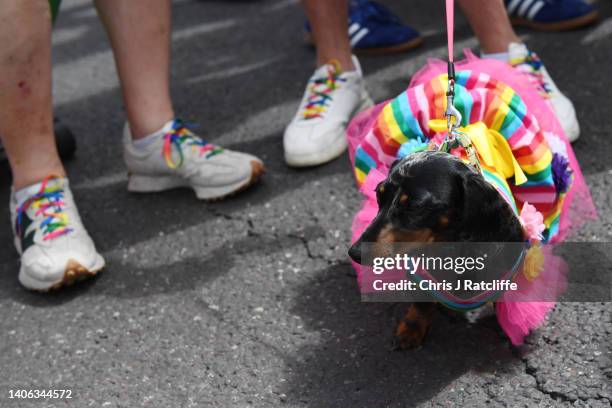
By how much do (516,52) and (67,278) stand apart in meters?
1.45

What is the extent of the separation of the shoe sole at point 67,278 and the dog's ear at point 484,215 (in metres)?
1.09

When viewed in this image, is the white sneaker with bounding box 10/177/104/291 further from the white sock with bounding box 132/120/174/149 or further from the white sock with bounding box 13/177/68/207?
the white sock with bounding box 132/120/174/149

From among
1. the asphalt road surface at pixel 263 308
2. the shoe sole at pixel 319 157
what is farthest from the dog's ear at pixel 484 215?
the shoe sole at pixel 319 157

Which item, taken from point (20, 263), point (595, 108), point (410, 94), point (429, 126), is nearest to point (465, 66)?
point (410, 94)

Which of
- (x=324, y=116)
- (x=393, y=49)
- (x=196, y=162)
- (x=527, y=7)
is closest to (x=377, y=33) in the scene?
(x=393, y=49)

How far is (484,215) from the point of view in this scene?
4.70ft

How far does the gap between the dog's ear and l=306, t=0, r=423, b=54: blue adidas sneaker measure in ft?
6.09

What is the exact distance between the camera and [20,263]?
228 centimetres

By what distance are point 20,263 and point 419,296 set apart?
3.97ft

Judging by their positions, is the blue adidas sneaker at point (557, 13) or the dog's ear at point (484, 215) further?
the blue adidas sneaker at point (557, 13)

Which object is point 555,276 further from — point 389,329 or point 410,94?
point 410,94

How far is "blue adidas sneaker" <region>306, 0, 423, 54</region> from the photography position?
3.22 m

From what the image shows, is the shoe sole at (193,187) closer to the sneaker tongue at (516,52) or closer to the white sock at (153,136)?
the white sock at (153,136)

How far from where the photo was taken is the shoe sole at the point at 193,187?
2.41 meters
